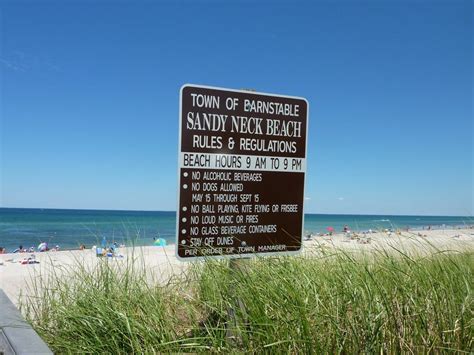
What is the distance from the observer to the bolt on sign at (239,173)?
132 inches

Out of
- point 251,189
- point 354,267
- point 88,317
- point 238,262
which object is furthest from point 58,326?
point 354,267

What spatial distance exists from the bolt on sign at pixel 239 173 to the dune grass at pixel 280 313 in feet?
1.01

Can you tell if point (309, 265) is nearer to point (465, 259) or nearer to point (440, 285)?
point (440, 285)

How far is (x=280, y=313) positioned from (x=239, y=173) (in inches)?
47.8

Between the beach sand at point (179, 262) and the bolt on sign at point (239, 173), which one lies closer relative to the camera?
the bolt on sign at point (239, 173)

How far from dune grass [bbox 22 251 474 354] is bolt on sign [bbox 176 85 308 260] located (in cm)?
31

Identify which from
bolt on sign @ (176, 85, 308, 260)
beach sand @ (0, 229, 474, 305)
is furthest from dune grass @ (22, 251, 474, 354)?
beach sand @ (0, 229, 474, 305)

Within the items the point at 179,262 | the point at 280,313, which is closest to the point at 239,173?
the point at 280,313

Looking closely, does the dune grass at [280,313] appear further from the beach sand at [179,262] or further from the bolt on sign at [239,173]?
the beach sand at [179,262]

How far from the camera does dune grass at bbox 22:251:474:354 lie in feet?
8.60

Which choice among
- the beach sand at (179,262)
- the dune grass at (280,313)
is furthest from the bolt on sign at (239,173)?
the beach sand at (179,262)

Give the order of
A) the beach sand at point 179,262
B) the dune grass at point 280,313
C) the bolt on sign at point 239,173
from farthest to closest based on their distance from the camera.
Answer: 1. the beach sand at point 179,262
2. the bolt on sign at point 239,173
3. the dune grass at point 280,313

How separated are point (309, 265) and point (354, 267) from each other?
75cm

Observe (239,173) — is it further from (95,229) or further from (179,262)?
(179,262)
